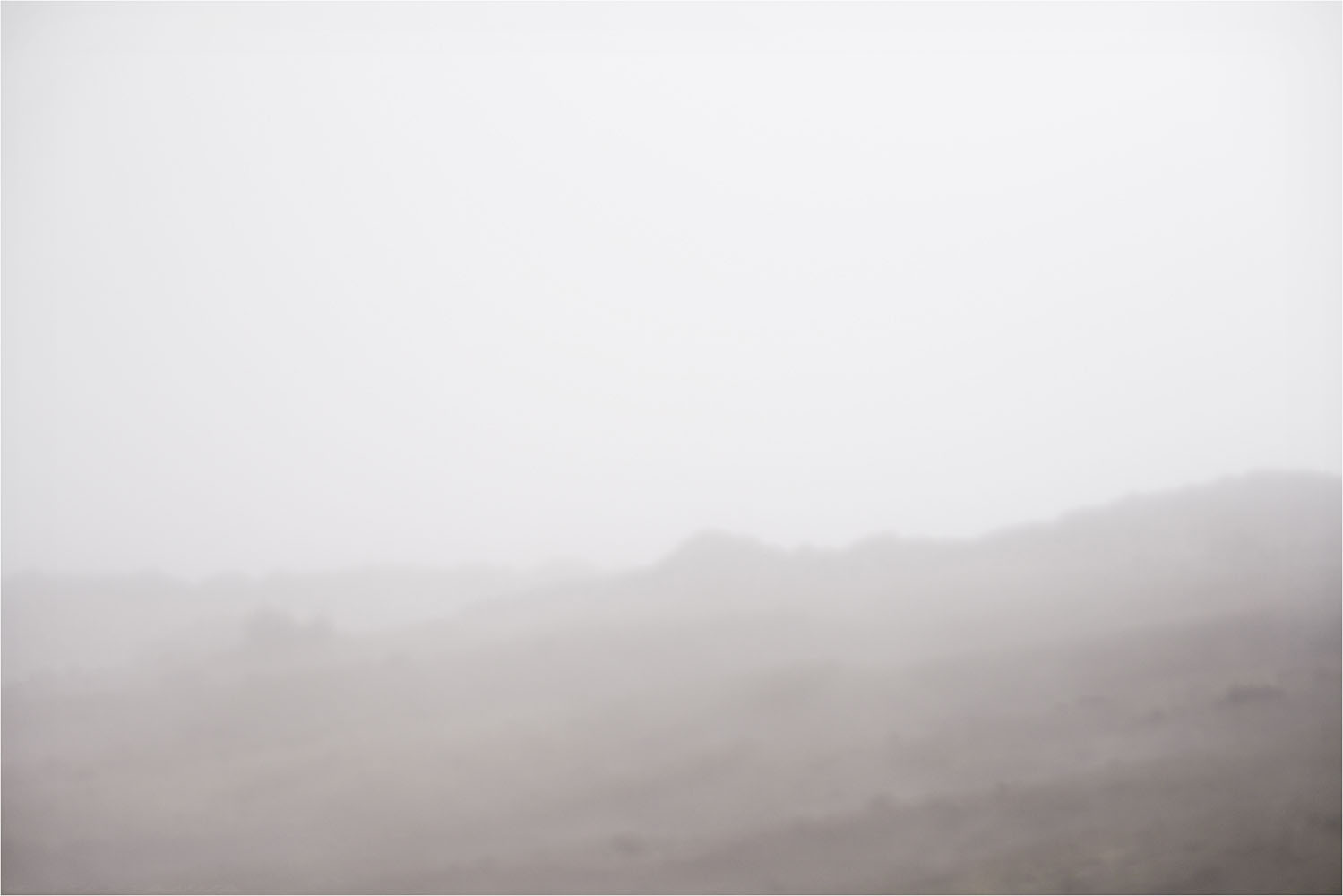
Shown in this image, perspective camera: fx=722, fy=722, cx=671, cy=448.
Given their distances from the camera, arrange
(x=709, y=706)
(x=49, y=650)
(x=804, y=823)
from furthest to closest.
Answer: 1. (x=49, y=650)
2. (x=709, y=706)
3. (x=804, y=823)

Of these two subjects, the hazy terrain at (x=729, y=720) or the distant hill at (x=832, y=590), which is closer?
the hazy terrain at (x=729, y=720)

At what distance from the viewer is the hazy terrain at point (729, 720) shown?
4.14 meters

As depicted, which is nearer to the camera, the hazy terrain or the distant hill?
the hazy terrain

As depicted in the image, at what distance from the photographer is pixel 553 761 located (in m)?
4.44

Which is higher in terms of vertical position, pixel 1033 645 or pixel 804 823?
pixel 1033 645

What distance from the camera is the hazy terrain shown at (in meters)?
4.14

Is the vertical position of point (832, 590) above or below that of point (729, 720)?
above

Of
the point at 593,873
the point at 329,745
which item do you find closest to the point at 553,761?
the point at 593,873

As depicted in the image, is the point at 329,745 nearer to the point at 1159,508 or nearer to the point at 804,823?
the point at 804,823

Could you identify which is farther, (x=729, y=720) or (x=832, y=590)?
(x=832, y=590)

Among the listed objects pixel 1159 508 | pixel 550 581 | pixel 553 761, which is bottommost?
pixel 553 761

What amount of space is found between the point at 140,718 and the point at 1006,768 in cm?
547

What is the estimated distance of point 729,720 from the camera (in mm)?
4480

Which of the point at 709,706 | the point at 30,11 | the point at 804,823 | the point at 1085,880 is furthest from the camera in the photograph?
the point at 30,11
